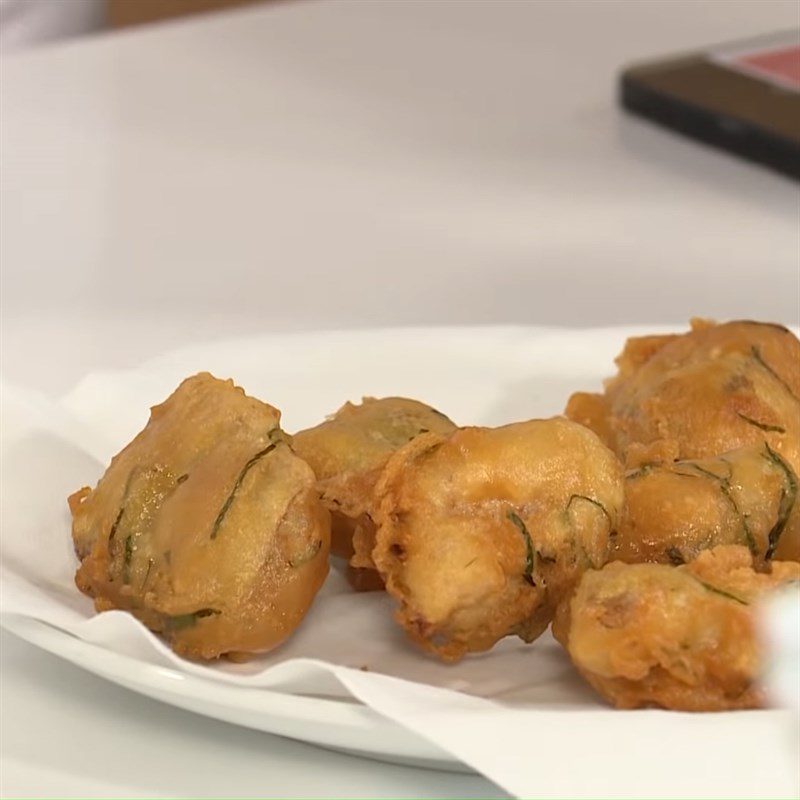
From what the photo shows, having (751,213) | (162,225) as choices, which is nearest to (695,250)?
(751,213)

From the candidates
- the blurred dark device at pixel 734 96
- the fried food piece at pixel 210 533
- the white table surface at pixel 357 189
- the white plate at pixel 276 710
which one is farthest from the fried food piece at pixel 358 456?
the blurred dark device at pixel 734 96

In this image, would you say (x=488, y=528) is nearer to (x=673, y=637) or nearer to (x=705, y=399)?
(x=673, y=637)

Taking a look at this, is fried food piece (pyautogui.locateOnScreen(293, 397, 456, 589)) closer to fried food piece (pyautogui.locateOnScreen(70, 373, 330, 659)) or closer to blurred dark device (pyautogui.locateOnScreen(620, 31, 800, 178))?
fried food piece (pyautogui.locateOnScreen(70, 373, 330, 659))

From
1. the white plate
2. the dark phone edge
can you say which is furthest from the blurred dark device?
the white plate

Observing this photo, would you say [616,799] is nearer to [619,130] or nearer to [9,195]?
[9,195]

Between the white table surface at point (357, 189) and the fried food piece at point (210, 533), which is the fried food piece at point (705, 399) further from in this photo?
the white table surface at point (357, 189)

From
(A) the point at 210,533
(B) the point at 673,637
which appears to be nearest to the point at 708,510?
(B) the point at 673,637
